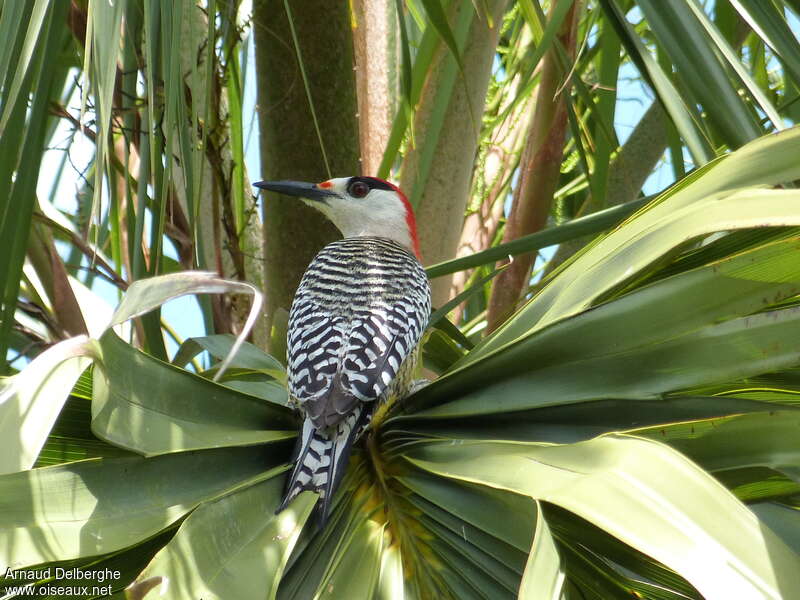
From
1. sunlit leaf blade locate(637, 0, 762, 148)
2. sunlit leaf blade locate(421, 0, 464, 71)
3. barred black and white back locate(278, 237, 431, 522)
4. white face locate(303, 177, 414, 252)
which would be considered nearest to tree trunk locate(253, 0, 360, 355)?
barred black and white back locate(278, 237, 431, 522)

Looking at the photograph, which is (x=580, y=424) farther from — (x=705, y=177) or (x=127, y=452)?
(x=127, y=452)

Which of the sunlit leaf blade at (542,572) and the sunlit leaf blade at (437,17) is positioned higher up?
the sunlit leaf blade at (437,17)

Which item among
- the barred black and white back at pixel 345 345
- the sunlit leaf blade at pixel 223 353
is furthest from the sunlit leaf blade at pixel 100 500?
the sunlit leaf blade at pixel 223 353

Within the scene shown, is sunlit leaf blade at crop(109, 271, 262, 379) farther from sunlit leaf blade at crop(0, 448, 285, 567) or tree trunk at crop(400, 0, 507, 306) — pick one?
tree trunk at crop(400, 0, 507, 306)

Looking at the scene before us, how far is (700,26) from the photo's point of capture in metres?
1.68

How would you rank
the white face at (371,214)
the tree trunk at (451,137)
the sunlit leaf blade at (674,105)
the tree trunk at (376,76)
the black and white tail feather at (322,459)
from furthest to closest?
the white face at (371,214)
the tree trunk at (376,76)
the tree trunk at (451,137)
the sunlit leaf blade at (674,105)
the black and white tail feather at (322,459)

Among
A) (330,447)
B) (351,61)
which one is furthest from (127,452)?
(351,61)

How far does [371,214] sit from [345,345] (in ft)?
5.16

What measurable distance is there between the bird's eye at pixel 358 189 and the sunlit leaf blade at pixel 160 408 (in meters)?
1.83

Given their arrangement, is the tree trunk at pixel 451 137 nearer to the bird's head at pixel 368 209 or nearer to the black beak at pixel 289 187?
the bird's head at pixel 368 209

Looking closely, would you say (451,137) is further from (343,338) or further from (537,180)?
(343,338)

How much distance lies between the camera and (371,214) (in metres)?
3.84

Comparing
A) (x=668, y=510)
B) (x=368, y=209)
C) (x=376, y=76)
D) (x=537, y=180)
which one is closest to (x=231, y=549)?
(x=668, y=510)

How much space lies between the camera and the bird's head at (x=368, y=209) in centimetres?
333
